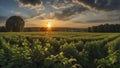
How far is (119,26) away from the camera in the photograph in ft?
150

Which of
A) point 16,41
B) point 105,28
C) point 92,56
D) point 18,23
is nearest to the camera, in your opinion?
point 92,56

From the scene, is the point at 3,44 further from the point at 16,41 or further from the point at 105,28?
the point at 105,28

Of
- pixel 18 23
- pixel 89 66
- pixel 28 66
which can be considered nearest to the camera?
pixel 28 66

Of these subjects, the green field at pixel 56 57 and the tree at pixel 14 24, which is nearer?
the green field at pixel 56 57

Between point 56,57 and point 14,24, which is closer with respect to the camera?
point 56,57

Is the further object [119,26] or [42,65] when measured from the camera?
[119,26]

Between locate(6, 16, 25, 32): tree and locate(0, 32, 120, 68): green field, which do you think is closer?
locate(0, 32, 120, 68): green field

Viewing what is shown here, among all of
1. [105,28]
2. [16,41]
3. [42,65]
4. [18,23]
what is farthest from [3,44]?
[18,23]

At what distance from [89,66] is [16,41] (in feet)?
15.4

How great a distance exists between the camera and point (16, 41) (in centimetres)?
1800

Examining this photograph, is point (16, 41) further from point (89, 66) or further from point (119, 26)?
point (119, 26)

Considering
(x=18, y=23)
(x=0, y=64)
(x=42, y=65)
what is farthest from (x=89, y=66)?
(x=18, y=23)

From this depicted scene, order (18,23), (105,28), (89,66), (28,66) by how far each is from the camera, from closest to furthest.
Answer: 1. (28,66)
2. (89,66)
3. (105,28)
4. (18,23)

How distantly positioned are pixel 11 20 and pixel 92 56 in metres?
38.2
